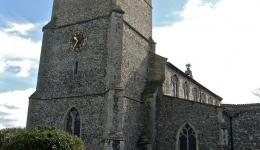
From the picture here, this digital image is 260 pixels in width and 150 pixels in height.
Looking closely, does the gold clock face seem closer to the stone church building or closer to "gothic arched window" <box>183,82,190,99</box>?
the stone church building

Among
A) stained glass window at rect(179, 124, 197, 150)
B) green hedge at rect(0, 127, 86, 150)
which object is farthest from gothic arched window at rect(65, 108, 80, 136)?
green hedge at rect(0, 127, 86, 150)

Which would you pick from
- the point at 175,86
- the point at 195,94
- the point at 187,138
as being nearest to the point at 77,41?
the point at 175,86

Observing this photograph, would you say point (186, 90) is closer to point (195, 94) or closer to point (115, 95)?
point (195, 94)

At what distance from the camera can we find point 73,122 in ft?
79.9

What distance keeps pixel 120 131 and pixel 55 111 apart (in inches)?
248

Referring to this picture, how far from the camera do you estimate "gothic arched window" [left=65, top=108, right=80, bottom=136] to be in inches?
952

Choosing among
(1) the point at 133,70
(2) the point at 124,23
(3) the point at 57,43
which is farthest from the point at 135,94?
(3) the point at 57,43

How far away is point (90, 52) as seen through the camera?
25.3m

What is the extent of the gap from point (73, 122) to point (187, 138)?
8.49m

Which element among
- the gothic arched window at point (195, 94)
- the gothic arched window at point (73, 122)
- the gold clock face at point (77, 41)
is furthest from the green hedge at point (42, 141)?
the gothic arched window at point (195, 94)

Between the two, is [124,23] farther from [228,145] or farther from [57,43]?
[228,145]

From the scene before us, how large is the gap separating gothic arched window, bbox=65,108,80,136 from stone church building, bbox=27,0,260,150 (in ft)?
0.24

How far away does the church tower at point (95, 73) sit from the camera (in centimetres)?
2270

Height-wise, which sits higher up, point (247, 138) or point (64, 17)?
point (64, 17)
